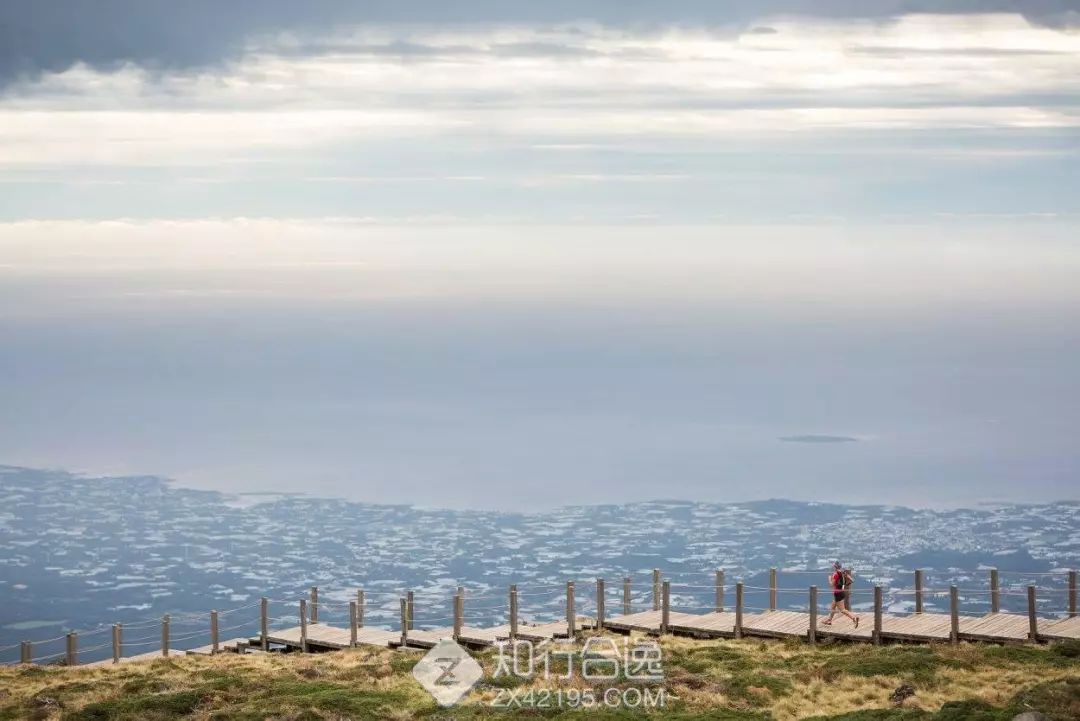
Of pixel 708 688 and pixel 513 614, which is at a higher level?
pixel 513 614

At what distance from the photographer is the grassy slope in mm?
22531

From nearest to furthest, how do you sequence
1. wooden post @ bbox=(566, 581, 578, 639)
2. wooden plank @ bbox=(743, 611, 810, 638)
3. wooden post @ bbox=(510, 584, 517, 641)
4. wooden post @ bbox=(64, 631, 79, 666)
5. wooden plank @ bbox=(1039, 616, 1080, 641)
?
1. wooden plank @ bbox=(1039, 616, 1080, 641)
2. wooden plank @ bbox=(743, 611, 810, 638)
3. wooden post @ bbox=(510, 584, 517, 641)
4. wooden post @ bbox=(566, 581, 578, 639)
5. wooden post @ bbox=(64, 631, 79, 666)

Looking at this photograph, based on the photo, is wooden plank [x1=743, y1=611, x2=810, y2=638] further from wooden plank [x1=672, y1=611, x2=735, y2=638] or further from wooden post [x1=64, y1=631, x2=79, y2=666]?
wooden post [x1=64, y1=631, x2=79, y2=666]

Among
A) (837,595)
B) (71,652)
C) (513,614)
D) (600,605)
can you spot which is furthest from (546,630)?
(71,652)

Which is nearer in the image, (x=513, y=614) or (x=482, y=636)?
(x=513, y=614)

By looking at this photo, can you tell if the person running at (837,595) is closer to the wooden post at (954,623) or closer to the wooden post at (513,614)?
the wooden post at (954,623)

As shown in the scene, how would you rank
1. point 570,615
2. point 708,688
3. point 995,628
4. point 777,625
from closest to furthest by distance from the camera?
point 708,688
point 995,628
point 777,625
point 570,615

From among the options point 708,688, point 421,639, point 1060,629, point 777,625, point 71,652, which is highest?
point 1060,629

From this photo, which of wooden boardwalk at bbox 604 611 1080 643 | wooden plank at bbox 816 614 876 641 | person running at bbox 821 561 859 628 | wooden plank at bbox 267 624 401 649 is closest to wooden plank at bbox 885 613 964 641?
wooden boardwalk at bbox 604 611 1080 643

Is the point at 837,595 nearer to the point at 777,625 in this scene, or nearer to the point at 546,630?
the point at 777,625

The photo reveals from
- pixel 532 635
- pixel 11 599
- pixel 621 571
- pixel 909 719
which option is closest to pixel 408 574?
pixel 621 571

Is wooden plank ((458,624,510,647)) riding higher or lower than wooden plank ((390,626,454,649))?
higher

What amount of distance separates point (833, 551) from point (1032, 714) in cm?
13845

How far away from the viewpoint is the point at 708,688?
2436 cm
